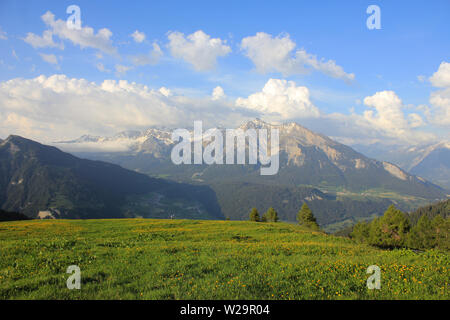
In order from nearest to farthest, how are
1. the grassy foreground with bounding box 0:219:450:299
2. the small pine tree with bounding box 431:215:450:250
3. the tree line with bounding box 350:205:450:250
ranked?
the grassy foreground with bounding box 0:219:450:299
the tree line with bounding box 350:205:450:250
the small pine tree with bounding box 431:215:450:250

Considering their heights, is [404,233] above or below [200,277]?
below

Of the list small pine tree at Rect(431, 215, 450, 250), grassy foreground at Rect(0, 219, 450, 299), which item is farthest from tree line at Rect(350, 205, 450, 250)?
grassy foreground at Rect(0, 219, 450, 299)

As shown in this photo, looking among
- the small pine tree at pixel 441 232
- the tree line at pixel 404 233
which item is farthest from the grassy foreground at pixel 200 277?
the small pine tree at pixel 441 232

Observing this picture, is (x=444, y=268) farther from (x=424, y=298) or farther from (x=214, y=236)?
(x=214, y=236)

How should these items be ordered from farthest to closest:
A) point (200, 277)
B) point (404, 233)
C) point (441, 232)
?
1. point (441, 232)
2. point (404, 233)
3. point (200, 277)

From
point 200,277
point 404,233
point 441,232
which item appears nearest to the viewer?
point 200,277

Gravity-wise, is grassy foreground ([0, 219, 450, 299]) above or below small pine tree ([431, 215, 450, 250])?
above

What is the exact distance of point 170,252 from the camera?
54.0ft

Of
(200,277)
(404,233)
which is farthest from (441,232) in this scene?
(200,277)

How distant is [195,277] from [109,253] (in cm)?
771

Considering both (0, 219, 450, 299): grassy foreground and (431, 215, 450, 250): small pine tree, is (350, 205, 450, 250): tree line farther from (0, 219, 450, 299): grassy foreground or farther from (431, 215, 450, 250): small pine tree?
(0, 219, 450, 299): grassy foreground

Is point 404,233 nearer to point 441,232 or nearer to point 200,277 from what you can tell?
point 441,232

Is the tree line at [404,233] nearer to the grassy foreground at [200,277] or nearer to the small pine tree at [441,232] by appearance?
the small pine tree at [441,232]

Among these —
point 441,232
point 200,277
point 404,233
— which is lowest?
point 441,232
